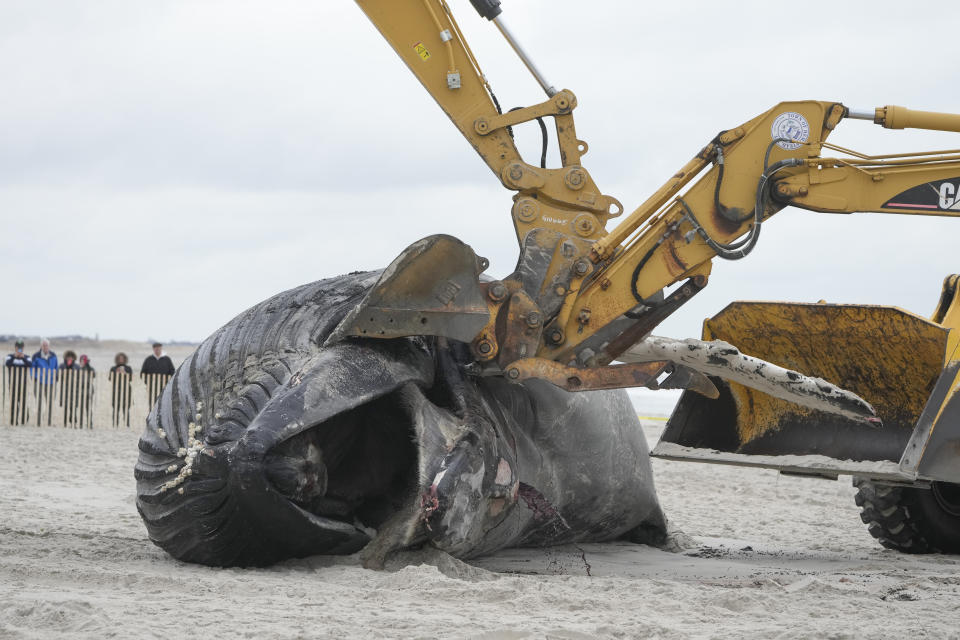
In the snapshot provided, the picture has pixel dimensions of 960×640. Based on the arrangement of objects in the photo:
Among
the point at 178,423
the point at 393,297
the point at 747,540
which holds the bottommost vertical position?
the point at 747,540

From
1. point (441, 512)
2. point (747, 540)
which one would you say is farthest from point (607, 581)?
point (747, 540)

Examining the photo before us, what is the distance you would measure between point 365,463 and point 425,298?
0.86 metres

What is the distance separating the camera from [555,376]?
19.5 ft

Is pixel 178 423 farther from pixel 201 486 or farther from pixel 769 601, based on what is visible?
pixel 769 601

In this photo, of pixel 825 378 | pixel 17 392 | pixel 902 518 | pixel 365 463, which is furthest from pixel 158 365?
pixel 365 463

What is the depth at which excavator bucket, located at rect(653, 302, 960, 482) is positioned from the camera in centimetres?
701

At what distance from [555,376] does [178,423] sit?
180 cm

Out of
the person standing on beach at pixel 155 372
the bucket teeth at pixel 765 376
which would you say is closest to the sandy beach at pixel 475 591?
the bucket teeth at pixel 765 376

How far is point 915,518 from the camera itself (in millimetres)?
7660

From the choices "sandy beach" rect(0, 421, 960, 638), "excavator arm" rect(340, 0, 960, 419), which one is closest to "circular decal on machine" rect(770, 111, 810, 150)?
"excavator arm" rect(340, 0, 960, 419)

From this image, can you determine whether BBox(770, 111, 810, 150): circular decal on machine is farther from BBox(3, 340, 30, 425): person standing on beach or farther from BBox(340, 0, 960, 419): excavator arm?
BBox(3, 340, 30, 425): person standing on beach

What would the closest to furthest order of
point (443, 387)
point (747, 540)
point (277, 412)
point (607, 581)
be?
point (277, 412) → point (607, 581) → point (443, 387) → point (747, 540)

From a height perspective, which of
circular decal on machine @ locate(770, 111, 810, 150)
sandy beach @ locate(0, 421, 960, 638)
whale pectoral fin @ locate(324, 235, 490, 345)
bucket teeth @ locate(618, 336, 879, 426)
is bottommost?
sandy beach @ locate(0, 421, 960, 638)

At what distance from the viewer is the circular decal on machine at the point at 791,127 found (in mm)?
6285
